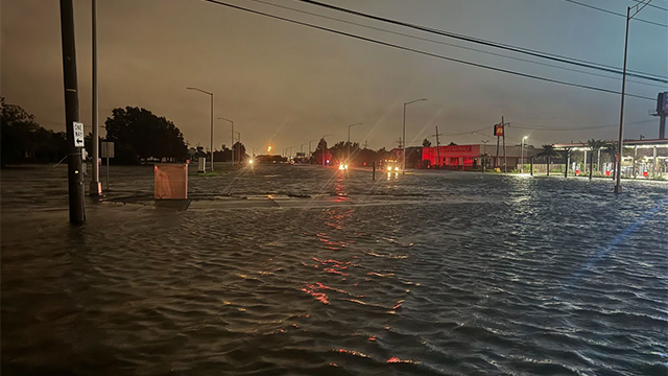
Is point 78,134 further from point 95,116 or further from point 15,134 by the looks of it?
point 15,134

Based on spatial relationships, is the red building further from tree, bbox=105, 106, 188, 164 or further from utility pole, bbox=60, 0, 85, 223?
utility pole, bbox=60, 0, 85, 223

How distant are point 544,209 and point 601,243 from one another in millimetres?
8554

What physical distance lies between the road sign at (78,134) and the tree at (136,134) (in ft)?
311

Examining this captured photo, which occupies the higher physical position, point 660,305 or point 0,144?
point 0,144

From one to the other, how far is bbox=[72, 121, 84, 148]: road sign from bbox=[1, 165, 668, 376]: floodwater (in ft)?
7.66

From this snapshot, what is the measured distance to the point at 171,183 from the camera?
19.9 meters

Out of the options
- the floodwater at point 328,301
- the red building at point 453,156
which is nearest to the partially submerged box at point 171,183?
the floodwater at point 328,301

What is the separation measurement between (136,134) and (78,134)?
99296 millimetres

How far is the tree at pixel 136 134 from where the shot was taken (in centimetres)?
10024

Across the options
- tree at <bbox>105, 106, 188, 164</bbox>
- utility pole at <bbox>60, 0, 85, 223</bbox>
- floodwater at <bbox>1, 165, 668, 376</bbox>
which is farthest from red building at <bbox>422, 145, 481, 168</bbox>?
utility pole at <bbox>60, 0, 85, 223</bbox>

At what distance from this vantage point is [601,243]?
1040 centimetres

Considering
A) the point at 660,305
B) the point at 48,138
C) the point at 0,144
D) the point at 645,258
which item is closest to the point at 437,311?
the point at 660,305

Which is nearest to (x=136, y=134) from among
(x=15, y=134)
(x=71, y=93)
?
(x=15, y=134)

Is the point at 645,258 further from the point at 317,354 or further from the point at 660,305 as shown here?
the point at 317,354
